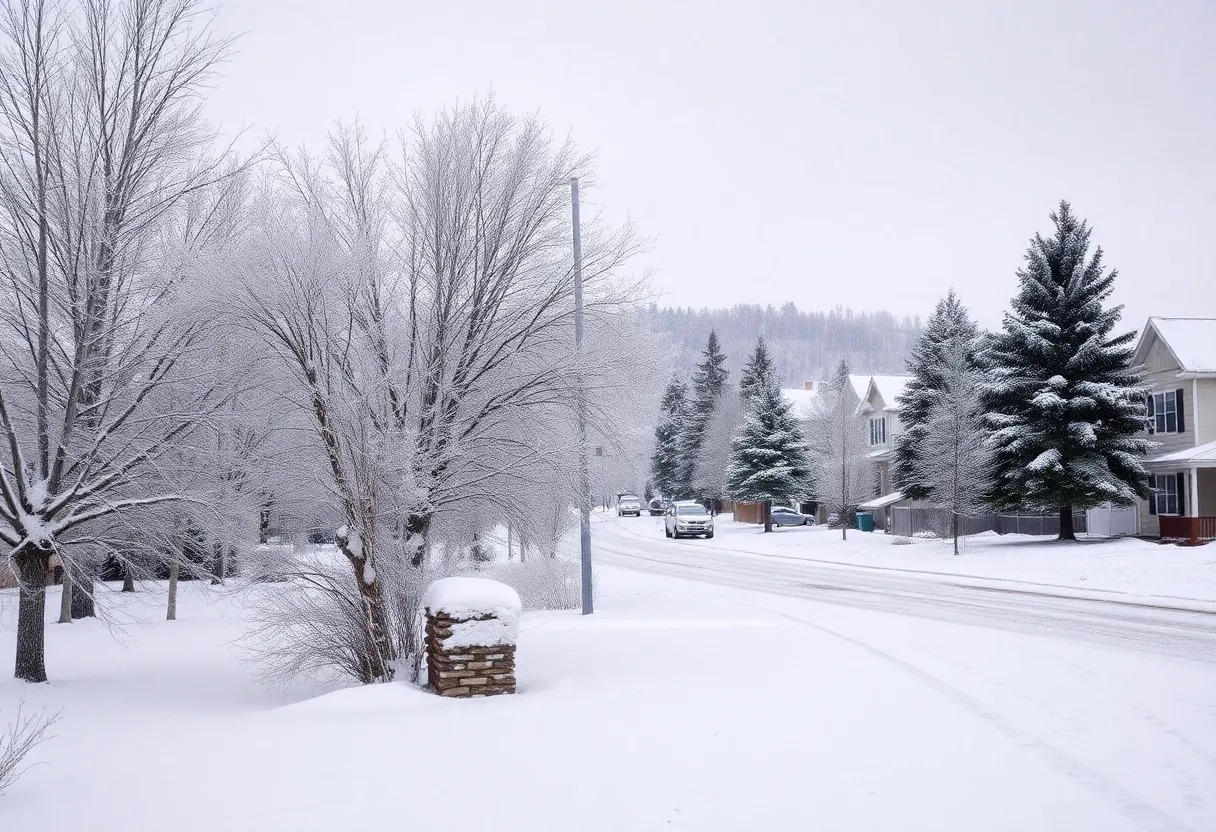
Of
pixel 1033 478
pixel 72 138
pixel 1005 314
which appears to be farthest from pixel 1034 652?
pixel 1005 314

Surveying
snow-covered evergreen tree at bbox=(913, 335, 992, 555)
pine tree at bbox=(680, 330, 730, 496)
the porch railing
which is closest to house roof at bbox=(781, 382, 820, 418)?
pine tree at bbox=(680, 330, 730, 496)

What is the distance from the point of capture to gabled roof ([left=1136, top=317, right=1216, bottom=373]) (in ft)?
97.8

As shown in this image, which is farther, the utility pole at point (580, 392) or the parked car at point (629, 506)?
the parked car at point (629, 506)

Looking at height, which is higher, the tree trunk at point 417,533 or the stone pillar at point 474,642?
the tree trunk at point 417,533

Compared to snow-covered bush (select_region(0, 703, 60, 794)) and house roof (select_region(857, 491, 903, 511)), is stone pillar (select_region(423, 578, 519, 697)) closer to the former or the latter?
snow-covered bush (select_region(0, 703, 60, 794))

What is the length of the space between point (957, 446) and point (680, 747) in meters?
26.4

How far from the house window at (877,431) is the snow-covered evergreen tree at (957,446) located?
51.0 ft

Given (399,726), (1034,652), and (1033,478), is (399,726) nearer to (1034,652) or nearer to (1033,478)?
(1034,652)

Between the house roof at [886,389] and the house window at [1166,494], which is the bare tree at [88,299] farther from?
the house roof at [886,389]

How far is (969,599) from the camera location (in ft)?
60.1

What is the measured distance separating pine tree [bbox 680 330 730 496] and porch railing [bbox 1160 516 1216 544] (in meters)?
41.5

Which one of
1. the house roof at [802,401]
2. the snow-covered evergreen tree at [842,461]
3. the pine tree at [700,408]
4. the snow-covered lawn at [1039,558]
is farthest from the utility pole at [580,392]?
the pine tree at [700,408]

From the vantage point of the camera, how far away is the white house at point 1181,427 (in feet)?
92.2

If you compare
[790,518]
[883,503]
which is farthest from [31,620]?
[790,518]
